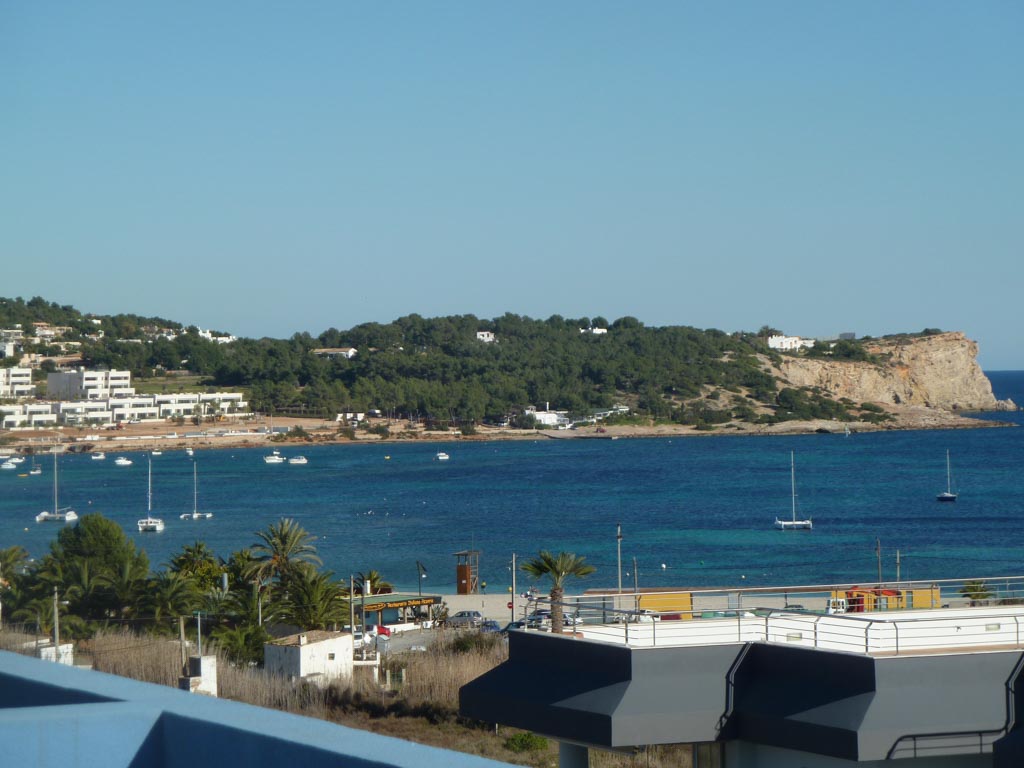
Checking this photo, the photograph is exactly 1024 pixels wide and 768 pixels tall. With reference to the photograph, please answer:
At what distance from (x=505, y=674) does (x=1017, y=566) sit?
122 ft

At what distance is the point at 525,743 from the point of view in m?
16.1

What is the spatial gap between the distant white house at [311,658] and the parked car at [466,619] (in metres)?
8.11

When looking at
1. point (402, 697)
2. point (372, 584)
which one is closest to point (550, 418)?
point (372, 584)

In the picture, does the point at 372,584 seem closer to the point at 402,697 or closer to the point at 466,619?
the point at 466,619

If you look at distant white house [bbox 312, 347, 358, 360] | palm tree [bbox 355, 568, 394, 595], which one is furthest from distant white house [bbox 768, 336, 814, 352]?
palm tree [bbox 355, 568, 394, 595]

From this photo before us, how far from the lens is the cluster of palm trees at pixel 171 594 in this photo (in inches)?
964

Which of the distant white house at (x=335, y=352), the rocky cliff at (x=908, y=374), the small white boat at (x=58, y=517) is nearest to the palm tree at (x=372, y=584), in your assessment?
the small white boat at (x=58, y=517)

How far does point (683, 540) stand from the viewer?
53.7 meters

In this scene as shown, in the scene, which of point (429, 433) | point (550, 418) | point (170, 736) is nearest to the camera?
point (170, 736)

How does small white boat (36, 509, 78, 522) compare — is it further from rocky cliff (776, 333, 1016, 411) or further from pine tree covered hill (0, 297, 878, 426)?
rocky cliff (776, 333, 1016, 411)

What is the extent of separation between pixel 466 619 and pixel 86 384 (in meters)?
75.6

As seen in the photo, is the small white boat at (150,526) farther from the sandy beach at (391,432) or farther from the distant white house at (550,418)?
the distant white house at (550,418)

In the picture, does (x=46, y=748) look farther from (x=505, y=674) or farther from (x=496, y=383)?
(x=496, y=383)

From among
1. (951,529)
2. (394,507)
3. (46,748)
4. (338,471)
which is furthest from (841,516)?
(46,748)
